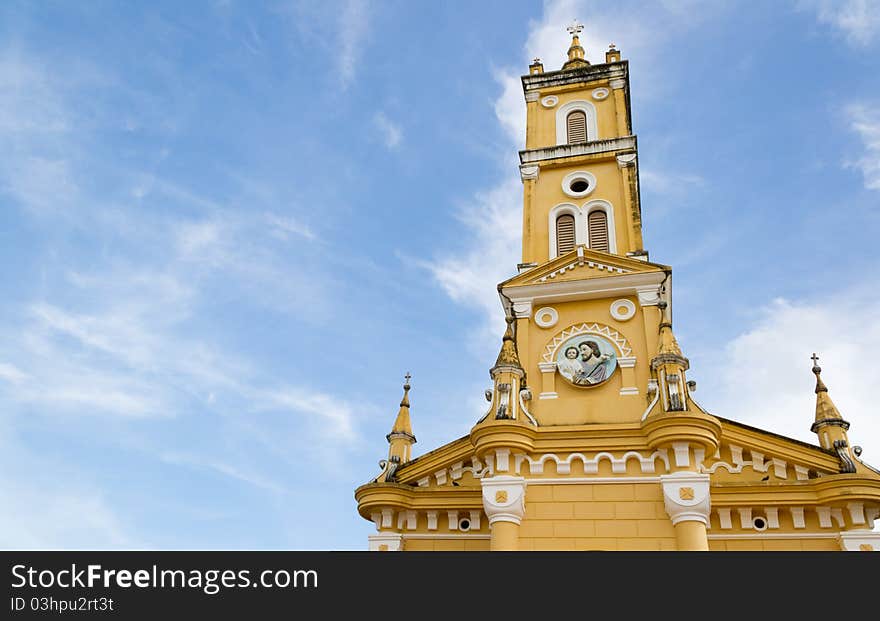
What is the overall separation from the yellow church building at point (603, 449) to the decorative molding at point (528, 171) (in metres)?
0.99

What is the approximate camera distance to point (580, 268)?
61.0 ft

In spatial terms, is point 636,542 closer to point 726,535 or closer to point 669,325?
point 726,535

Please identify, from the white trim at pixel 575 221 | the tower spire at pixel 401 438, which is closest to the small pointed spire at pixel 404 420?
the tower spire at pixel 401 438

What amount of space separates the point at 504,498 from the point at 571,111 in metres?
13.3

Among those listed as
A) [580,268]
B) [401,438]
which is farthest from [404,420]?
[580,268]

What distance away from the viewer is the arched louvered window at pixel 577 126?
73.2ft

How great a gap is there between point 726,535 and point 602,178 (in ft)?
34.3

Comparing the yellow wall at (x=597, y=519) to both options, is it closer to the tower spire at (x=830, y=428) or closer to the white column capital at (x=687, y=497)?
the white column capital at (x=687, y=497)

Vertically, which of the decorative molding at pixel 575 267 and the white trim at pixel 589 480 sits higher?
the decorative molding at pixel 575 267

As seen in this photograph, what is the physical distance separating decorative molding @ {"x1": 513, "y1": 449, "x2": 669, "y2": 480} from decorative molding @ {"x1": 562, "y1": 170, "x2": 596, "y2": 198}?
27.5 ft
